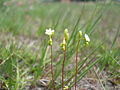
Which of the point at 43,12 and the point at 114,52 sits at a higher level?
the point at 43,12

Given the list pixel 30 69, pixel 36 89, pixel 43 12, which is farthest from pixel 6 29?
pixel 43 12

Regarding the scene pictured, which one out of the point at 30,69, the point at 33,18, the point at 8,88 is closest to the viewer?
the point at 8,88

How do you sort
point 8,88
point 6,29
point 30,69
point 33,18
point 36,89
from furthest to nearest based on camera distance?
1. point 33,18
2. point 6,29
3. point 30,69
4. point 36,89
5. point 8,88

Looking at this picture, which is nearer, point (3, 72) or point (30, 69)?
point (3, 72)

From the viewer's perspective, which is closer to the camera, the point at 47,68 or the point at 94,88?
the point at 94,88

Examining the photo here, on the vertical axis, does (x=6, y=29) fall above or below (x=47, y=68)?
above

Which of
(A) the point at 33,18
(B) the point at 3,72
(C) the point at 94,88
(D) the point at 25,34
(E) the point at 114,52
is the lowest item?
(C) the point at 94,88

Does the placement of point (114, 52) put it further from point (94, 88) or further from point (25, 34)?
point (25, 34)

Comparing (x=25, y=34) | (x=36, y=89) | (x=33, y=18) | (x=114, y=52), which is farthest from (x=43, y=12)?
(x=36, y=89)

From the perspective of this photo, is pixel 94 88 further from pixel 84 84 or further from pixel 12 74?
pixel 12 74
